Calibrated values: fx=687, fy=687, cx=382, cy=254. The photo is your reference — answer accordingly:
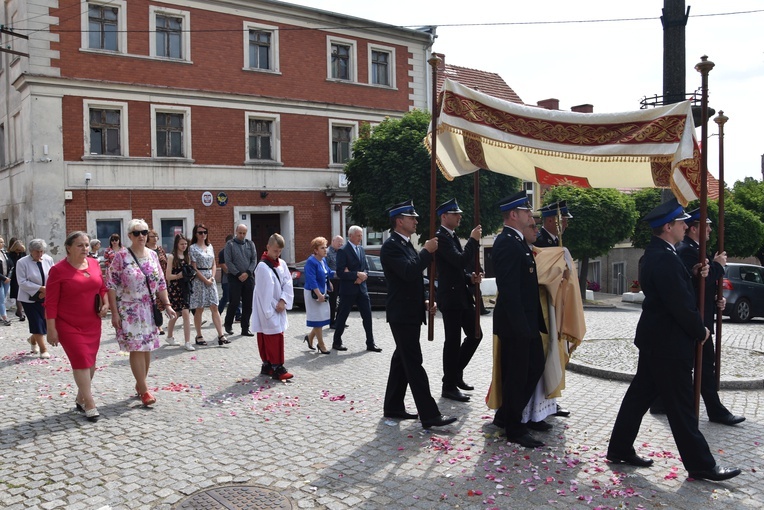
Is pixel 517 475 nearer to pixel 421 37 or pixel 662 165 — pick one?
pixel 662 165

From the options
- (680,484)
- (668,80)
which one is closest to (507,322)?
(680,484)

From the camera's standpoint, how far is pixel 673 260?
4.89 meters

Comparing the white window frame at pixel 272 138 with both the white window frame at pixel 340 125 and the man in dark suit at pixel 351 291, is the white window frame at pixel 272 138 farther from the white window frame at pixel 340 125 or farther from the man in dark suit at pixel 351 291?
the man in dark suit at pixel 351 291

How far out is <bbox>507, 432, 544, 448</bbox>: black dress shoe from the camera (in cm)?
551

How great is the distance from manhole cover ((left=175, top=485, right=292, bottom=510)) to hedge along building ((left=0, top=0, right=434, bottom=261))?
17.5 m

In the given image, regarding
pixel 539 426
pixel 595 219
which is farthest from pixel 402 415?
pixel 595 219

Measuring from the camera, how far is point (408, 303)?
6.09m

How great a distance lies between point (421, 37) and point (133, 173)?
12.6 metres

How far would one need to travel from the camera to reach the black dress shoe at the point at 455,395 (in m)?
7.02

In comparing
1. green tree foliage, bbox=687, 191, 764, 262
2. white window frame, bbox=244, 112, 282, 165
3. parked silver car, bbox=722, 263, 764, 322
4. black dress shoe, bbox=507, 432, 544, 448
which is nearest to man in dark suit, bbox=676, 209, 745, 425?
black dress shoe, bbox=507, 432, 544, 448

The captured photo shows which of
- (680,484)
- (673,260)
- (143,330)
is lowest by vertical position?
(680,484)

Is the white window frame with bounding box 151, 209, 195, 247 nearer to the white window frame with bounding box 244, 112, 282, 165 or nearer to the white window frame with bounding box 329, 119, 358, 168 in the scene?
the white window frame with bounding box 244, 112, 282, 165

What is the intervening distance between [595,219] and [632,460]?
17.5m

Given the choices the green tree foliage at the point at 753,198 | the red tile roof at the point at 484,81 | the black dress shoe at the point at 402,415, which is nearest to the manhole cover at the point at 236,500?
the black dress shoe at the point at 402,415
